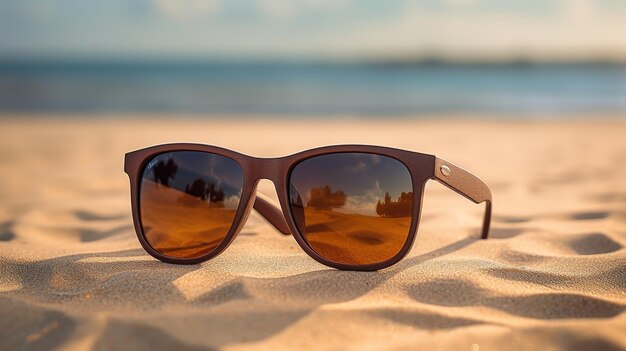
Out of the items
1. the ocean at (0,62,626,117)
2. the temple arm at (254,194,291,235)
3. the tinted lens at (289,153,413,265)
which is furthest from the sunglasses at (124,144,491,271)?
the ocean at (0,62,626,117)

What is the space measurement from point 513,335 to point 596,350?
6.6 inches

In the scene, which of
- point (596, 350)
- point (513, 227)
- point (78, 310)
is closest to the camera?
point (596, 350)

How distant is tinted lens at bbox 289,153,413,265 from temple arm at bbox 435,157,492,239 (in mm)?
98

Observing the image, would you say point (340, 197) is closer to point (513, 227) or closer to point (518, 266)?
point (518, 266)

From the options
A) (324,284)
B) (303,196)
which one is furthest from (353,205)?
(324,284)

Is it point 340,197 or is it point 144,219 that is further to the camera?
point 144,219

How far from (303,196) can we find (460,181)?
0.47 meters

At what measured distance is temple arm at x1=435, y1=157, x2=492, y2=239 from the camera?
1.84 metres

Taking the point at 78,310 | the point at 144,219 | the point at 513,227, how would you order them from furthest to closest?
the point at 513,227 → the point at 144,219 → the point at 78,310

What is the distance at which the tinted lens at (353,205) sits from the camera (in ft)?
6.05

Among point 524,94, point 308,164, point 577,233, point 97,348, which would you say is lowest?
point 97,348

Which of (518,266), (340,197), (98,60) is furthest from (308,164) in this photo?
(98,60)

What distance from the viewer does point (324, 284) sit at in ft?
5.69

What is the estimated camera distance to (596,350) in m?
1.35
